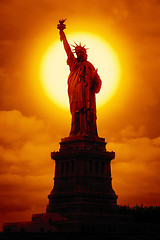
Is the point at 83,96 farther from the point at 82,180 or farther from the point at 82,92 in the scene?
the point at 82,180

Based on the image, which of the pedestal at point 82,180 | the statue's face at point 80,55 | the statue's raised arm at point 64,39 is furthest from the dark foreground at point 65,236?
the statue's raised arm at point 64,39

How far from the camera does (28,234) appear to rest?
33188mm

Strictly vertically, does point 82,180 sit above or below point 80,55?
below

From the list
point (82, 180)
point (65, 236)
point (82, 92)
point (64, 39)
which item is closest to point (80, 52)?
point (64, 39)

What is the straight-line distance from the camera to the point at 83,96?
136 feet

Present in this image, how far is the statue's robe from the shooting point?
40938mm

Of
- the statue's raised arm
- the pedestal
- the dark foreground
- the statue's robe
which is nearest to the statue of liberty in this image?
the statue's robe

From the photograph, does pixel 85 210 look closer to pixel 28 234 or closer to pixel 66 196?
pixel 66 196

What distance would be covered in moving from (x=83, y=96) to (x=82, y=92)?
0.37 m

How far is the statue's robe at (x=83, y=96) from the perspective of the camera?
4094 centimetres

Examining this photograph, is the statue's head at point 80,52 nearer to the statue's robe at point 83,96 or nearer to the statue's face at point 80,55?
the statue's face at point 80,55

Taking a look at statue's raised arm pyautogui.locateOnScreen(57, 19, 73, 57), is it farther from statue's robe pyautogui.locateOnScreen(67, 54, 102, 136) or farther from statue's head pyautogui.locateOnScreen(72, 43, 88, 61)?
statue's robe pyautogui.locateOnScreen(67, 54, 102, 136)

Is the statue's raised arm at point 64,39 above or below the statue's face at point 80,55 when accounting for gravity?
above

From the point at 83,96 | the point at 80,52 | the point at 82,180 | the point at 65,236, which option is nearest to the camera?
the point at 65,236
